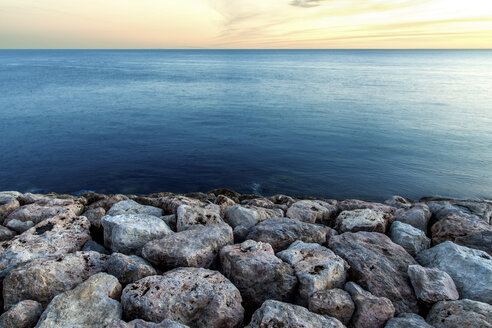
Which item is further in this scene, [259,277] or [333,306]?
[259,277]

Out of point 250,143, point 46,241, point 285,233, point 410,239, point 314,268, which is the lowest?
point 250,143

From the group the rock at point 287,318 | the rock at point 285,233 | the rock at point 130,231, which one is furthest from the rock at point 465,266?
the rock at point 130,231

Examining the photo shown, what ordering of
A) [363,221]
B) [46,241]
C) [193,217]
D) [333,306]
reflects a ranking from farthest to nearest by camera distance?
[363,221], [193,217], [46,241], [333,306]

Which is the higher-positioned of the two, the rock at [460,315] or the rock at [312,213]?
the rock at [460,315]

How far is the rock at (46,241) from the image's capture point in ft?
24.7

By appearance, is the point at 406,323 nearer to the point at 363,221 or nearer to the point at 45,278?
the point at 363,221

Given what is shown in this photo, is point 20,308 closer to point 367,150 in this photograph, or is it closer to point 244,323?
point 244,323

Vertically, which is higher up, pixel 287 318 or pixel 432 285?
pixel 287 318

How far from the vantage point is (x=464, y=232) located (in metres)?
8.70

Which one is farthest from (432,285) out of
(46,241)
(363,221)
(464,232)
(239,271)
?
(46,241)

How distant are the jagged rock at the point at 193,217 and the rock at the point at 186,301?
2671 mm

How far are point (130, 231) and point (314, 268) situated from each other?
4.71m

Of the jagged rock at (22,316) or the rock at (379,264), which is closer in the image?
the jagged rock at (22,316)

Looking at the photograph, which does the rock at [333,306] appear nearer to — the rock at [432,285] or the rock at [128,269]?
the rock at [432,285]
